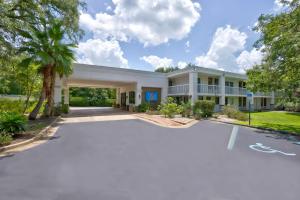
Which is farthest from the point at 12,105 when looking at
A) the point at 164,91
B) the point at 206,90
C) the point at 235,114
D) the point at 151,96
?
the point at 235,114

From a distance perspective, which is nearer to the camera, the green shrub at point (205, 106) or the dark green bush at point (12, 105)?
the dark green bush at point (12, 105)

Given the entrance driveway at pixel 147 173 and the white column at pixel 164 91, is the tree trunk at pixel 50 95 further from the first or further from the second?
the white column at pixel 164 91

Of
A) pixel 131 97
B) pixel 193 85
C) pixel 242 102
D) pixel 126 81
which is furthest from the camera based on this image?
pixel 242 102

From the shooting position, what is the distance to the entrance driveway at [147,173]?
3.90 m

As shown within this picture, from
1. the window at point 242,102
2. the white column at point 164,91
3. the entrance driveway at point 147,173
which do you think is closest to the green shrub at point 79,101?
the white column at point 164,91

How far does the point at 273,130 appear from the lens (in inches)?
497

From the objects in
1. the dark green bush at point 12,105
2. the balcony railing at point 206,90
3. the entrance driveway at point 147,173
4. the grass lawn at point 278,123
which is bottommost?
the entrance driveway at point 147,173

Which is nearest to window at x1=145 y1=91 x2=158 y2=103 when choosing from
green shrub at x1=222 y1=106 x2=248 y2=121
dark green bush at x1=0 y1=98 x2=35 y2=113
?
green shrub at x1=222 y1=106 x2=248 y2=121

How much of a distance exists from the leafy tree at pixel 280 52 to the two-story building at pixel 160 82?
7.84m

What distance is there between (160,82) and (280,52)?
15.1 meters

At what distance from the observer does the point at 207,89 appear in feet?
78.3

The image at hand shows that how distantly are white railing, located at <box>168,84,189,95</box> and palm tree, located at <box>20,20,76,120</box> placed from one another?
1359 cm

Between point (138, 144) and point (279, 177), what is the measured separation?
508 centimetres

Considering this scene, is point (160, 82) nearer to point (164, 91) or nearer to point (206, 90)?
point (164, 91)
